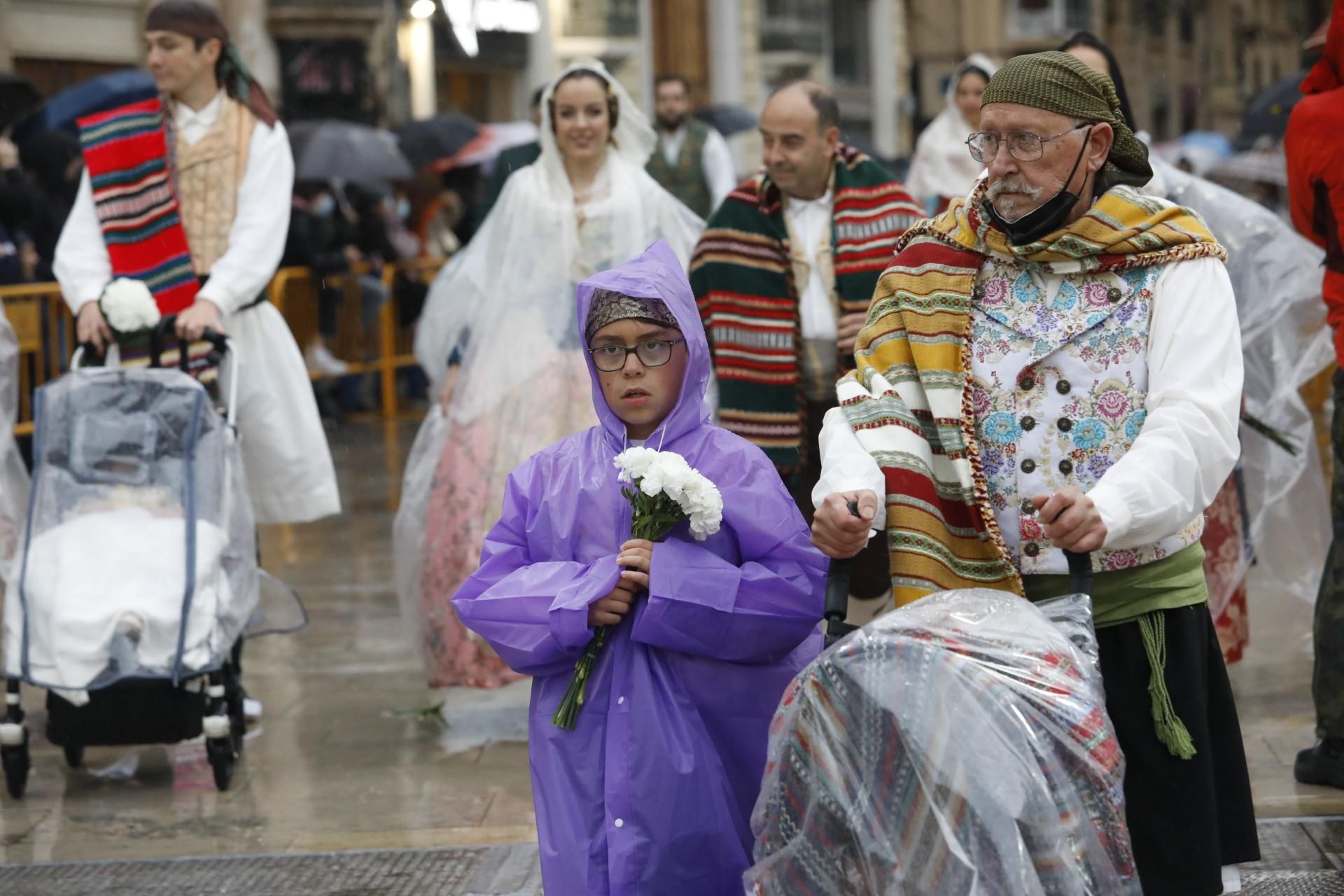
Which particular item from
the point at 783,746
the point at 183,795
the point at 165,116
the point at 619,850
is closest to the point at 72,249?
the point at 165,116

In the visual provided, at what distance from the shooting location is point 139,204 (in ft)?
21.3

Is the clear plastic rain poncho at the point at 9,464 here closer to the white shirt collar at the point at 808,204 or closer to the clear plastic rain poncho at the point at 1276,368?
the white shirt collar at the point at 808,204

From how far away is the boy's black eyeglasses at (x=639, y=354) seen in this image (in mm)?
3838

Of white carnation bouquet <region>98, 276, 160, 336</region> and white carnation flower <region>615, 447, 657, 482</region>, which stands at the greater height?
white carnation bouquet <region>98, 276, 160, 336</region>

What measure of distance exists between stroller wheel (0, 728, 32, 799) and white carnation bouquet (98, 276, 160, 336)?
121 centimetres

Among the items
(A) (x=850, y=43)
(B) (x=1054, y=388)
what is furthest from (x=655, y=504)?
(A) (x=850, y=43)

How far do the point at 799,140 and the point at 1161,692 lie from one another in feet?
8.59

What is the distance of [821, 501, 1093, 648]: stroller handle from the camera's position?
3285 millimetres

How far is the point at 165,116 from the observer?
6562 millimetres

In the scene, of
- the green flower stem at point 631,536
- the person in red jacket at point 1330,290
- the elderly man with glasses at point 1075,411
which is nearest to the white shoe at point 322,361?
the person in red jacket at point 1330,290

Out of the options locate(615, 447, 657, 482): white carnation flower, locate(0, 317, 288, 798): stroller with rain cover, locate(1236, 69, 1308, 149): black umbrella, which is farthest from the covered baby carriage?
locate(1236, 69, 1308, 149): black umbrella

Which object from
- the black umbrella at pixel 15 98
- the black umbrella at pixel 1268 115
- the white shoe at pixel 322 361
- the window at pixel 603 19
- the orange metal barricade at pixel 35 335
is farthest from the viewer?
the window at pixel 603 19

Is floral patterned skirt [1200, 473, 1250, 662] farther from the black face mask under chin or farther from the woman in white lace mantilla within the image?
the black face mask under chin

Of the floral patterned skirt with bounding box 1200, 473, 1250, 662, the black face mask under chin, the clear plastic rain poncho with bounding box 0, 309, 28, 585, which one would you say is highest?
the black face mask under chin
